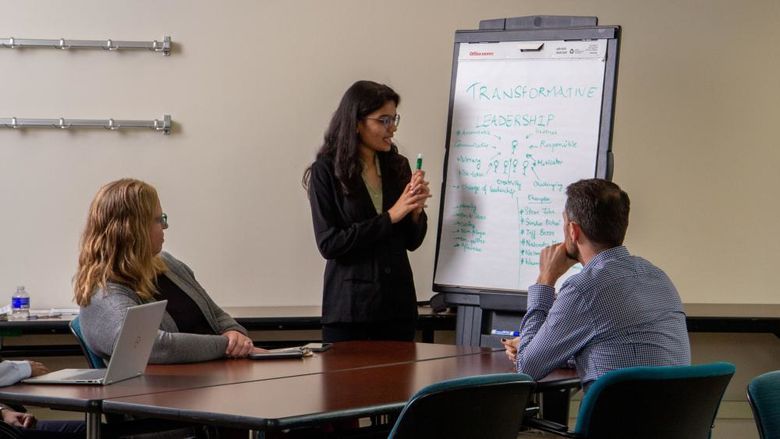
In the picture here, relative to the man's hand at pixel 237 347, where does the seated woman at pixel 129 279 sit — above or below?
above

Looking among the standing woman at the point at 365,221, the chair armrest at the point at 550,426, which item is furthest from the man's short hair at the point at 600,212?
the standing woman at the point at 365,221

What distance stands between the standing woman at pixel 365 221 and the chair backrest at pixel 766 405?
1574mm

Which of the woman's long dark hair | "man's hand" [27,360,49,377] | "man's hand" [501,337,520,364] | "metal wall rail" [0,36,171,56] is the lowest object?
"man's hand" [27,360,49,377]

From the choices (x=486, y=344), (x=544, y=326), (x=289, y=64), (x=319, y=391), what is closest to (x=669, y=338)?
(x=544, y=326)

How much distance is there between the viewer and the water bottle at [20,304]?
4228 mm

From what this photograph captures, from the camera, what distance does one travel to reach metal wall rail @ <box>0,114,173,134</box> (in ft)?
14.5

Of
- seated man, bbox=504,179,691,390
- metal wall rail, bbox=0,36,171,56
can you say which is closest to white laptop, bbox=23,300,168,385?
seated man, bbox=504,179,691,390

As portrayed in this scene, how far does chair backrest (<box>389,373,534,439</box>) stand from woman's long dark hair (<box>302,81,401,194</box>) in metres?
1.63

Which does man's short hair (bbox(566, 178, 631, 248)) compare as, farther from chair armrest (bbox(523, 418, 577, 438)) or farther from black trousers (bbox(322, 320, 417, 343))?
black trousers (bbox(322, 320, 417, 343))

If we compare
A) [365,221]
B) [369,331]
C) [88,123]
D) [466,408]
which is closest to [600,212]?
[466,408]

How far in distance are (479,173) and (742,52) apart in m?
1.84

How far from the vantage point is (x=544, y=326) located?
2.61 meters

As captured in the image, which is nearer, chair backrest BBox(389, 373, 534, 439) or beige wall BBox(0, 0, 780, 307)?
chair backrest BBox(389, 373, 534, 439)

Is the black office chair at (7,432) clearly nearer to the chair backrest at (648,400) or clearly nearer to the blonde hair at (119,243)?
the blonde hair at (119,243)
